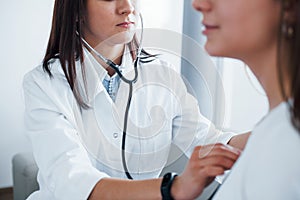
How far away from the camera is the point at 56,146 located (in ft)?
3.12

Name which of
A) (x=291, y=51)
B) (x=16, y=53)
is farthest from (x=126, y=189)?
(x=16, y=53)

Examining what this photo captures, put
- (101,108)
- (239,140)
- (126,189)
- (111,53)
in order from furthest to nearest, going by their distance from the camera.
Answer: (111,53)
(101,108)
(239,140)
(126,189)

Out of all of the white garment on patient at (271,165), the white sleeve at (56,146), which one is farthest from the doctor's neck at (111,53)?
the white garment on patient at (271,165)

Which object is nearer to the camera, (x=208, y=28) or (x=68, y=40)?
(x=208, y=28)

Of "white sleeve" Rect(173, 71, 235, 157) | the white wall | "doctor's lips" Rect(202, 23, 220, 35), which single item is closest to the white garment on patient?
"doctor's lips" Rect(202, 23, 220, 35)

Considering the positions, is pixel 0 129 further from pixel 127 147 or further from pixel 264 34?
pixel 264 34

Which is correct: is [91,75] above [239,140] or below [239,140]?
above

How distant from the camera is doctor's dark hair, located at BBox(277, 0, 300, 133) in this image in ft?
1.88

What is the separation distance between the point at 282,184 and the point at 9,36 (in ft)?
6.00

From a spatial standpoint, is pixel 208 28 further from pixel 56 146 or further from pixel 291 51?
pixel 56 146

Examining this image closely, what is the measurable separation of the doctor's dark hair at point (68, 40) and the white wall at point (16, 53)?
1050 millimetres

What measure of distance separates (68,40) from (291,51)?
2.24 feet

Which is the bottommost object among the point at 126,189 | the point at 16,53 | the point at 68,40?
the point at 126,189

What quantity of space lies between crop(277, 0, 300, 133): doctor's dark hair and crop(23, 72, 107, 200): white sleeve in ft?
1.47
